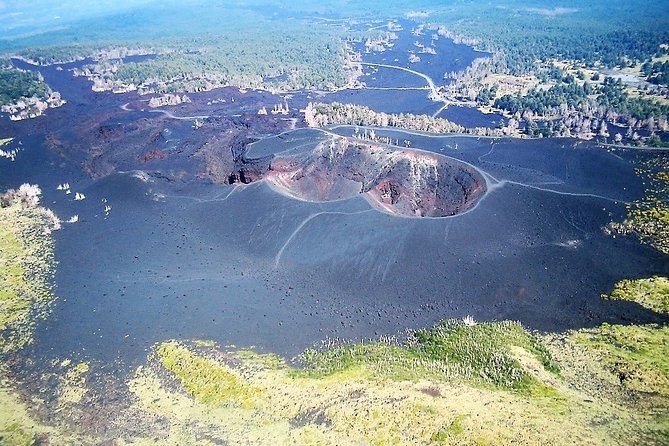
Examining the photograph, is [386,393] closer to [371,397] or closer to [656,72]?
[371,397]

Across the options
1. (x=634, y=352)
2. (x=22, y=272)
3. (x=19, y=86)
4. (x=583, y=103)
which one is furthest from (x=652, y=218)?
(x=19, y=86)

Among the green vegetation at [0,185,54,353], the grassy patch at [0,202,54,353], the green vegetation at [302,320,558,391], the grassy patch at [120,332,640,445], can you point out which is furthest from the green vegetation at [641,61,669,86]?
the grassy patch at [0,202,54,353]

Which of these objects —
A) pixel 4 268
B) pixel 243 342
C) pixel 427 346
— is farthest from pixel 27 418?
pixel 427 346

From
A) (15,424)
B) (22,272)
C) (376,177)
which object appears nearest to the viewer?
(15,424)

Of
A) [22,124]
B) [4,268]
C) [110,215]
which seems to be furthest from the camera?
[22,124]

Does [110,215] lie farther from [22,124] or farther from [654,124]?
[654,124]

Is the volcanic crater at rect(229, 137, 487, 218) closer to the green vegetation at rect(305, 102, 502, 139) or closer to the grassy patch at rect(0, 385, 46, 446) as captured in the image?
the green vegetation at rect(305, 102, 502, 139)
